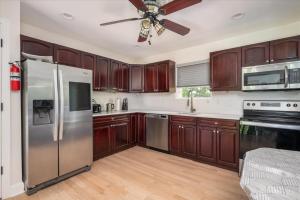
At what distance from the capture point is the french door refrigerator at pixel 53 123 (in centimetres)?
204

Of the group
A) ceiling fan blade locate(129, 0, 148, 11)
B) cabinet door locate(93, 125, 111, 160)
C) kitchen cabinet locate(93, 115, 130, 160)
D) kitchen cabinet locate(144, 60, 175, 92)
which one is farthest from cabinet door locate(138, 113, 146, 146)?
ceiling fan blade locate(129, 0, 148, 11)

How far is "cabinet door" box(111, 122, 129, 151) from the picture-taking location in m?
3.51

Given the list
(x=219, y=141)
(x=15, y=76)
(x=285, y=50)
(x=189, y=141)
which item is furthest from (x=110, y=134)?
(x=285, y=50)

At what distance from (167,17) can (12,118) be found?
2625 mm

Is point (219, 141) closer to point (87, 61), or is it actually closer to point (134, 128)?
point (134, 128)

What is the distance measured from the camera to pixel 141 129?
13.1ft

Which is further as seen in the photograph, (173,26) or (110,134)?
(110,134)

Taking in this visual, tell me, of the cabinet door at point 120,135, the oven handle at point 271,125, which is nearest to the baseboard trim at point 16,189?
the cabinet door at point 120,135

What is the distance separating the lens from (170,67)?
393cm

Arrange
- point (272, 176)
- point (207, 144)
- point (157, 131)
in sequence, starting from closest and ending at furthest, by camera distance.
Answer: point (272, 176), point (207, 144), point (157, 131)

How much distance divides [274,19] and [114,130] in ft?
11.9

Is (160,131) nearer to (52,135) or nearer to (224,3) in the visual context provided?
(52,135)

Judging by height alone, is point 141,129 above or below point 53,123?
below

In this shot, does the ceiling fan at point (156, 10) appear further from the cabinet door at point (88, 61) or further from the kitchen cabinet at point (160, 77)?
the kitchen cabinet at point (160, 77)
